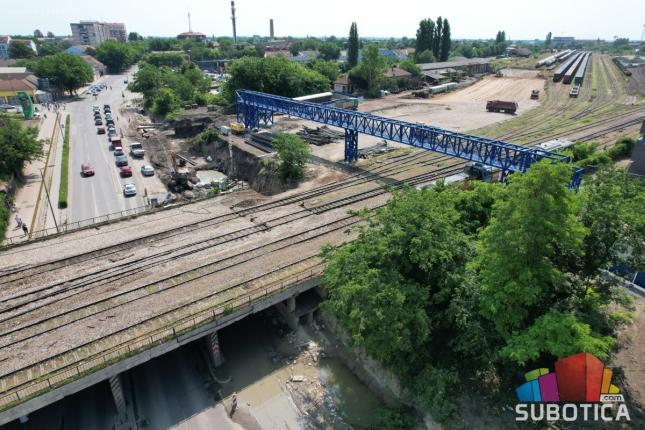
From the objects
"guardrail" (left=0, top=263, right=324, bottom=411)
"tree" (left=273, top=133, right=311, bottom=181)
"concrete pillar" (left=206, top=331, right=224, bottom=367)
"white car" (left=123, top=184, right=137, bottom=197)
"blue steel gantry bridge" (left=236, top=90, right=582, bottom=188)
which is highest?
"blue steel gantry bridge" (left=236, top=90, right=582, bottom=188)

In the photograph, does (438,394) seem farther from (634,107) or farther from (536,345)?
(634,107)

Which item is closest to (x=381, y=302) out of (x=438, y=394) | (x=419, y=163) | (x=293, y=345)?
(x=438, y=394)

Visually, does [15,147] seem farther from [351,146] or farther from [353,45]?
[353,45]

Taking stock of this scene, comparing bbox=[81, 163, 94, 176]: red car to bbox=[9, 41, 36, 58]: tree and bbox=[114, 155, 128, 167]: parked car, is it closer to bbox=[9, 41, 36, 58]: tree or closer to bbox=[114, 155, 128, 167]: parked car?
bbox=[114, 155, 128, 167]: parked car

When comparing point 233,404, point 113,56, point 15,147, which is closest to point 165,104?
point 15,147

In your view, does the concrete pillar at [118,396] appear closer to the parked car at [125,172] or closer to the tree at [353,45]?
the parked car at [125,172]

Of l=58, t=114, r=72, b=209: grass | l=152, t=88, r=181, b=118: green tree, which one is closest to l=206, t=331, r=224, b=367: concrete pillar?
l=58, t=114, r=72, b=209: grass
